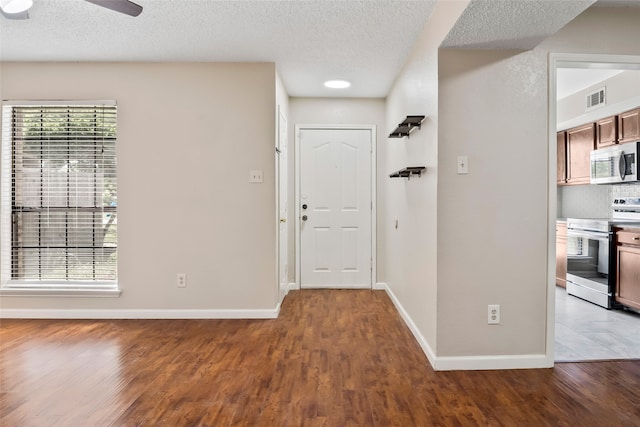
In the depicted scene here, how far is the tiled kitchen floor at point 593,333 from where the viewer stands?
2722 mm

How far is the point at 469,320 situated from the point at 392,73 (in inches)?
95.8

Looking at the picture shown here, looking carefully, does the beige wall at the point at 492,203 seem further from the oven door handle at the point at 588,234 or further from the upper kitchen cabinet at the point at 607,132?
the upper kitchen cabinet at the point at 607,132

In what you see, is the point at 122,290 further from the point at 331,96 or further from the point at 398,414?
the point at 331,96

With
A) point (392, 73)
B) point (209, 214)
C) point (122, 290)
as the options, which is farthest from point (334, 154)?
point (122, 290)

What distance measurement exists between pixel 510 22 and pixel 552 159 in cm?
90

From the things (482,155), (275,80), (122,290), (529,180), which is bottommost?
(122,290)

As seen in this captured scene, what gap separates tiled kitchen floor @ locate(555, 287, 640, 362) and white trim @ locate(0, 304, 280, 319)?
2398mm

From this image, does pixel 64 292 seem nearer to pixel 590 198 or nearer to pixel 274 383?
pixel 274 383

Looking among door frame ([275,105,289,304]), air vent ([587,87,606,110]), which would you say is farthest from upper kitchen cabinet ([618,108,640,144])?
door frame ([275,105,289,304])

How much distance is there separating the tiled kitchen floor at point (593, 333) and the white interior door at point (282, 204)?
2501 mm

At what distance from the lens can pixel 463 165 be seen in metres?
2.46

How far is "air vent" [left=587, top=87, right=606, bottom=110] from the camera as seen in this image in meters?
4.07

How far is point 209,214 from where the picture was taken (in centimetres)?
354

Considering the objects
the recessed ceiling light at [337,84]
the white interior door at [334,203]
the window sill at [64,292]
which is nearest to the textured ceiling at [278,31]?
the recessed ceiling light at [337,84]
